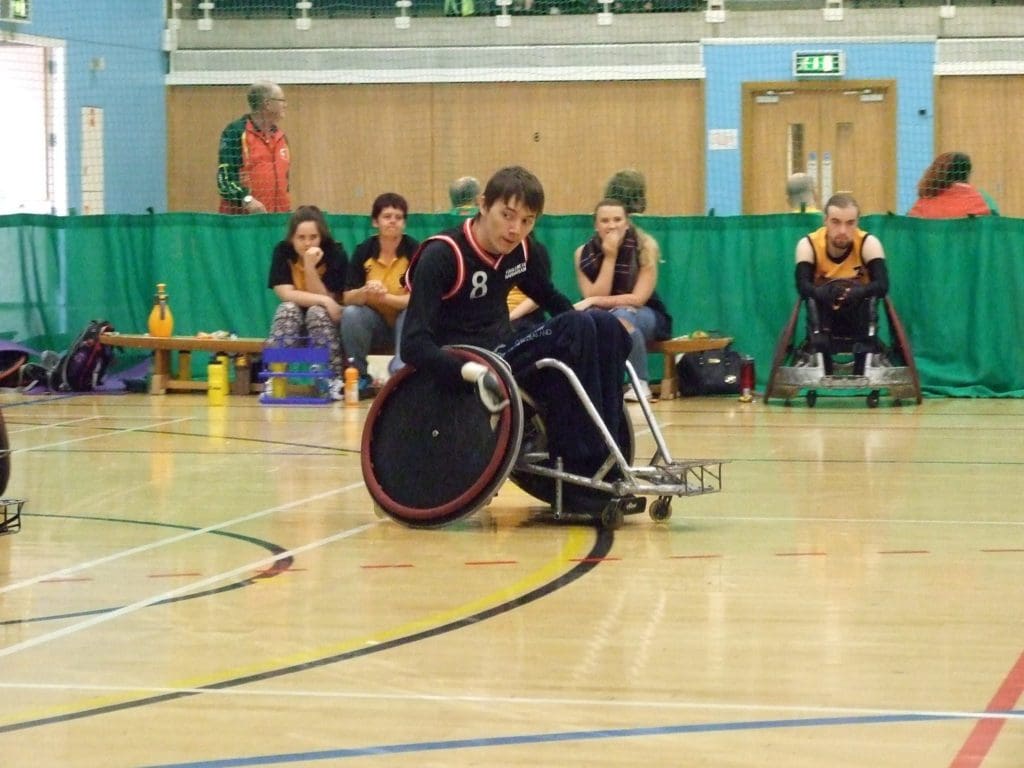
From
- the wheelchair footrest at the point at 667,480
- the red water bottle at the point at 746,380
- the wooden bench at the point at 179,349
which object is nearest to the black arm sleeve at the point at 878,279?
the red water bottle at the point at 746,380

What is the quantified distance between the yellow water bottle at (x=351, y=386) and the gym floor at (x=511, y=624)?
3166 mm

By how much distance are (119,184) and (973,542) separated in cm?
1344

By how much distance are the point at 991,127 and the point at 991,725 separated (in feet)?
49.2

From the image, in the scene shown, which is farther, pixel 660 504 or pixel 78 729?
pixel 660 504

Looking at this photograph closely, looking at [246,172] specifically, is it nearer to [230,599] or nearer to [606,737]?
[230,599]

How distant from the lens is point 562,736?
10.4ft

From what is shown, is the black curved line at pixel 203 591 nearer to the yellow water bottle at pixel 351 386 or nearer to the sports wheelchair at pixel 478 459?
the sports wheelchair at pixel 478 459

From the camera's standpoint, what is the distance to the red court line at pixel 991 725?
3.00 meters

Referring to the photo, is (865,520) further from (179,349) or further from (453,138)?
(453,138)

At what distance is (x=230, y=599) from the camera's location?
457cm

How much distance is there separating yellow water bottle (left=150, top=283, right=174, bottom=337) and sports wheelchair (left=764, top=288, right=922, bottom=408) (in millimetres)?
3973

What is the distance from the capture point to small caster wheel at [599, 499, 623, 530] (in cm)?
568

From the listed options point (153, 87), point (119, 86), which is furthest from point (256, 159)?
point (153, 87)

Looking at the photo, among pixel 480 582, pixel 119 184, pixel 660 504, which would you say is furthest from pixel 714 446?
pixel 119 184
